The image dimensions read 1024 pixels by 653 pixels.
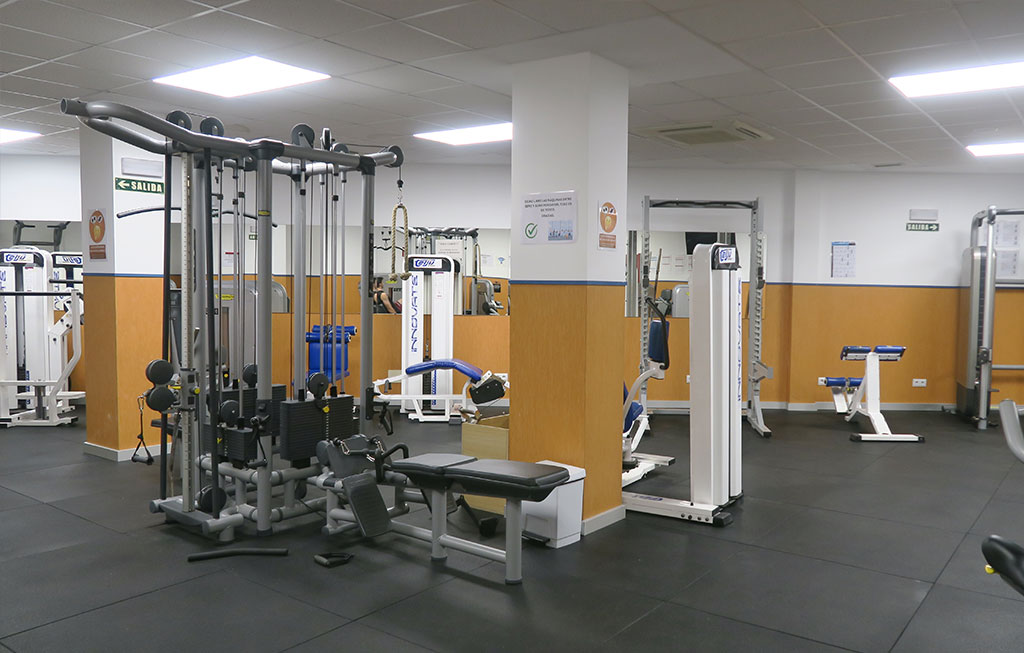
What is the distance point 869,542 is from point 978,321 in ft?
16.2

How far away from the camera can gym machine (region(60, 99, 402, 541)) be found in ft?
12.3

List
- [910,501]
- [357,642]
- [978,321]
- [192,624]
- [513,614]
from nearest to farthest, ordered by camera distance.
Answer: [357,642]
[192,624]
[513,614]
[910,501]
[978,321]

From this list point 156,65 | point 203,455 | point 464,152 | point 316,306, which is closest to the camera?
point 203,455

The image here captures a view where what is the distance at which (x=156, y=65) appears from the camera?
4438 mm

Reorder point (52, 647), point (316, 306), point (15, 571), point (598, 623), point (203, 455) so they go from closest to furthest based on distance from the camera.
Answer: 1. point (52, 647)
2. point (598, 623)
3. point (15, 571)
4. point (203, 455)
5. point (316, 306)

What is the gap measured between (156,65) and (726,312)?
3659 mm

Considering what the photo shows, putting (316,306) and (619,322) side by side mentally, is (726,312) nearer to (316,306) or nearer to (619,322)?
(619,322)

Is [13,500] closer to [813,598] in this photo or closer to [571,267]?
[571,267]

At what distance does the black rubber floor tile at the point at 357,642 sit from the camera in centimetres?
273

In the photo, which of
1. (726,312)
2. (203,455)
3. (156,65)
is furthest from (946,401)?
(156,65)

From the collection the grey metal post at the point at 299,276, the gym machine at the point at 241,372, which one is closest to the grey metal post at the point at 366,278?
the gym machine at the point at 241,372

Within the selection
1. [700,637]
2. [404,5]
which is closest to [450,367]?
[404,5]

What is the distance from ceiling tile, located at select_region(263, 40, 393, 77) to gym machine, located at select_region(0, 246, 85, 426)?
14.5ft

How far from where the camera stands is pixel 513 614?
10.0 feet
